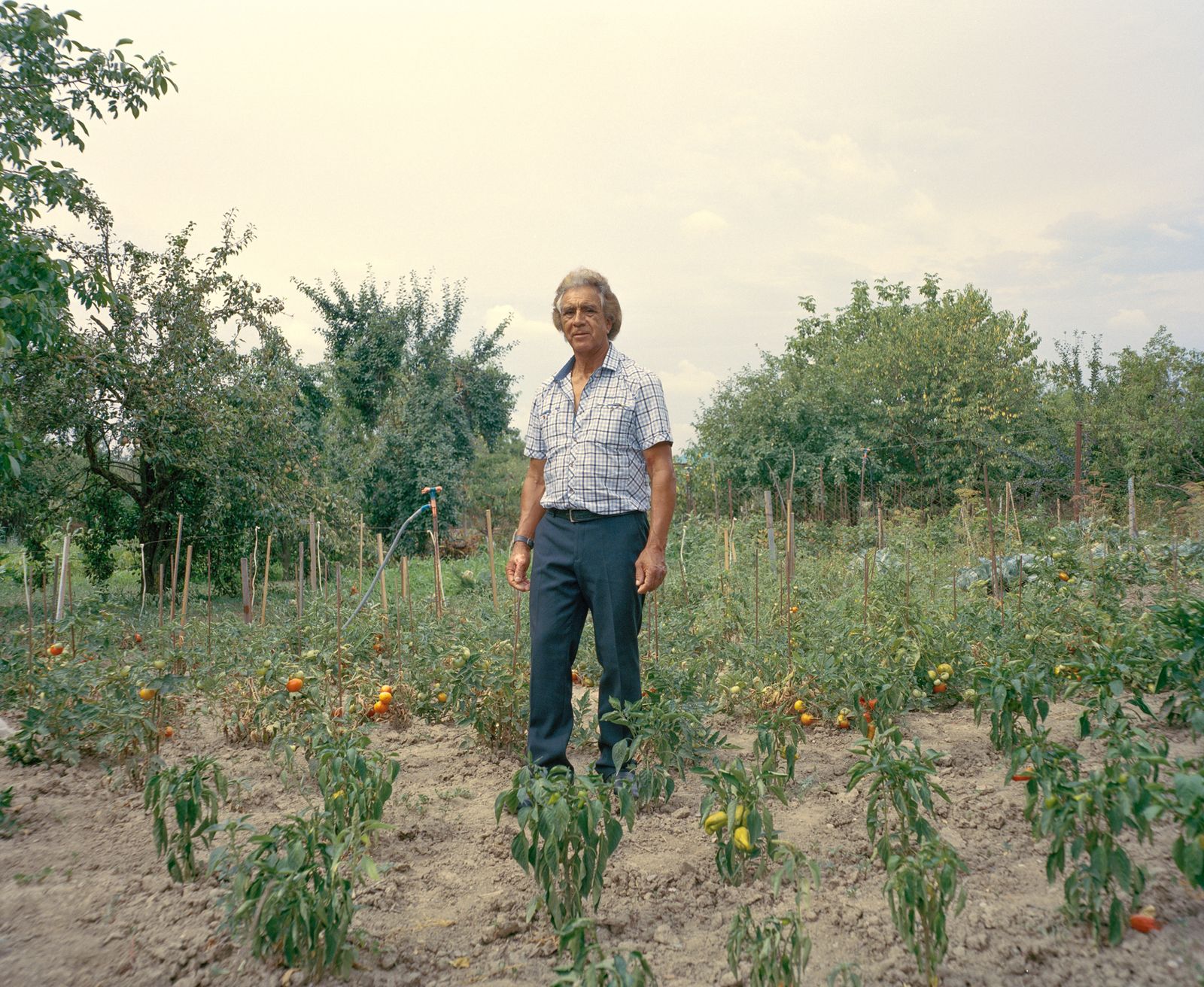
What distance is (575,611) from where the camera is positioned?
2.72 meters

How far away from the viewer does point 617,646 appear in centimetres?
265

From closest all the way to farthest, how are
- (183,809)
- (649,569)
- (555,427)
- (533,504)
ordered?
(183,809), (649,569), (555,427), (533,504)

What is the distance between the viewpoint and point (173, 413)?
812 cm

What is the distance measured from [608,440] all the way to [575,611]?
534 mm

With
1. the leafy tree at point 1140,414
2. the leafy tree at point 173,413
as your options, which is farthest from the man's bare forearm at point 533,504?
the leafy tree at point 1140,414

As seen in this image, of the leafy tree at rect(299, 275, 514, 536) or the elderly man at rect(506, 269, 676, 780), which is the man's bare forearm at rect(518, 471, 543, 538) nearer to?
the elderly man at rect(506, 269, 676, 780)

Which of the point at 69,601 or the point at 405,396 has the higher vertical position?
the point at 405,396

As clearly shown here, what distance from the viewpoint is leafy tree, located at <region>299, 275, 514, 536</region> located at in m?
18.0

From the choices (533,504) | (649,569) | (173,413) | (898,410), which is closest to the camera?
(649,569)

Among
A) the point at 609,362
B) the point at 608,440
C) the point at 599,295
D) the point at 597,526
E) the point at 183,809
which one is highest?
the point at 599,295

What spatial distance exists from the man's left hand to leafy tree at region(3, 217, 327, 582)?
649cm

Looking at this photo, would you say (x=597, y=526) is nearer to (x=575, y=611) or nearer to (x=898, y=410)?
(x=575, y=611)

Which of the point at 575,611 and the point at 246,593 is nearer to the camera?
the point at 575,611

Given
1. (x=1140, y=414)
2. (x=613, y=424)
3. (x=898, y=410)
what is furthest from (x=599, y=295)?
(x=1140, y=414)
